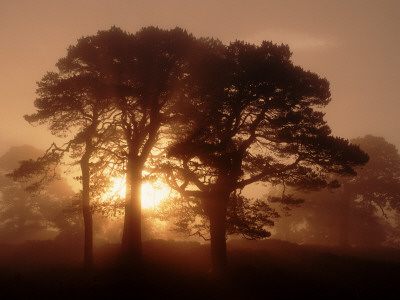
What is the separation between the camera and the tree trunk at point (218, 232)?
19.1m

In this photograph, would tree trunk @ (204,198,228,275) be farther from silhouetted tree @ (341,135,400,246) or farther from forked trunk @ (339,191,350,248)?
forked trunk @ (339,191,350,248)

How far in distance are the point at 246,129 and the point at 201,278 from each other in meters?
8.86

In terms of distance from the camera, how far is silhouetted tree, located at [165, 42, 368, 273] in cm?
1777

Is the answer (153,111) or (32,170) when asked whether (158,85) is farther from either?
(32,170)

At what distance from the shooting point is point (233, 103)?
1858 cm

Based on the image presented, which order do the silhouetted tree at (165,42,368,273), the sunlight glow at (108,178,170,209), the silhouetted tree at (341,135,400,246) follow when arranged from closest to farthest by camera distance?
the silhouetted tree at (165,42,368,273) → the sunlight glow at (108,178,170,209) → the silhouetted tree at (341,135,400,246)

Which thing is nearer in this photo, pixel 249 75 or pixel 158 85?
pixel 249 75

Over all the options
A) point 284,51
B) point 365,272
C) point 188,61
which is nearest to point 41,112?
point 188,61

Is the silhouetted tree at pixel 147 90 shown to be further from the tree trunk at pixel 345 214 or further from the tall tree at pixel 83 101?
the tree trunk at pixel 345 214

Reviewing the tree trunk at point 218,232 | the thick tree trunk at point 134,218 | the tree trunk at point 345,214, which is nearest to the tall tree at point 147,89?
the thick tree trunk at point 134,218

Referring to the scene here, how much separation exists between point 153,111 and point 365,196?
33.0m

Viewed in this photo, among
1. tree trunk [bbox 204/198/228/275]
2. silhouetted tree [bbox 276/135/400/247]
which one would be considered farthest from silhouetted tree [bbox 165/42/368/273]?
silhouetted tree [bbox 276/135/400/247]

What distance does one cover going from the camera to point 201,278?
56.6 feet

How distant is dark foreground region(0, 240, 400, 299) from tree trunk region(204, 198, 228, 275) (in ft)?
2.54
